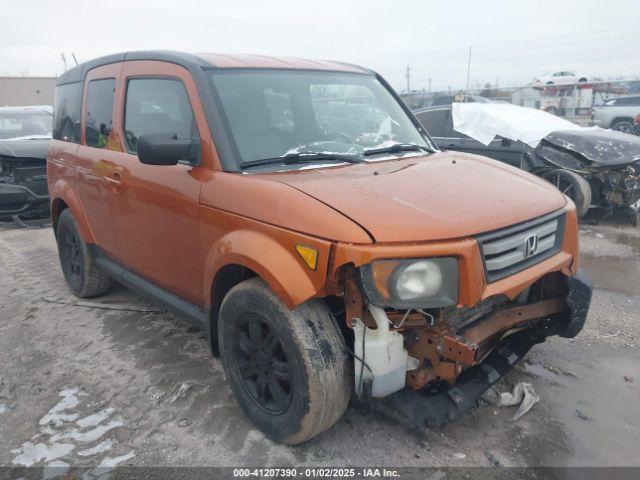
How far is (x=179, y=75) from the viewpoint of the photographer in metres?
3.17

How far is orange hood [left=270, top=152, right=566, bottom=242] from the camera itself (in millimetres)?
2256

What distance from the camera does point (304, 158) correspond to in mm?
2951

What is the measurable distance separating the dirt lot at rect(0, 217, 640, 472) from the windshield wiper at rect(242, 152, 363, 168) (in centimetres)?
145

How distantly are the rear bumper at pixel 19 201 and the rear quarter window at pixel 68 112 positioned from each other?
309 cm

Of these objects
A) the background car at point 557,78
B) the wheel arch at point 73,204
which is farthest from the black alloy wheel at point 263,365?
the background car at point 557,78

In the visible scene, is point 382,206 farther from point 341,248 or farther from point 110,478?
point 110,478

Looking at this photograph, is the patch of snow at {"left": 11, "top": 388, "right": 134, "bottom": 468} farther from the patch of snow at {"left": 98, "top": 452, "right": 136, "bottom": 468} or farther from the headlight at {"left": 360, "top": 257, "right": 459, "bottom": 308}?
the headlight at {"left": 360, "top": 257, "right": 459, "bottom": 308}

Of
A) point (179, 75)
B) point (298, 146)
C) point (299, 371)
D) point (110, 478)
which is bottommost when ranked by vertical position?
point (110, 478)

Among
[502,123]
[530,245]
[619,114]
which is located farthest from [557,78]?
[530,245]

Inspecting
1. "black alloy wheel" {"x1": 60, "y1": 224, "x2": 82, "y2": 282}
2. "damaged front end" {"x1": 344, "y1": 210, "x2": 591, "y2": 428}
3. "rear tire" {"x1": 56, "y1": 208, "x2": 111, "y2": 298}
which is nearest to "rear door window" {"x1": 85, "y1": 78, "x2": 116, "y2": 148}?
"rear tire" {"x1": 56, "y1": 208, "x2": 111, "y2": 298}

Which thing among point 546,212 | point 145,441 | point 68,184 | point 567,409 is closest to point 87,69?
point 68,184

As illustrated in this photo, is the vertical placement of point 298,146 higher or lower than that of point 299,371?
higher

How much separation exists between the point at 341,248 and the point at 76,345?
278 centimetres

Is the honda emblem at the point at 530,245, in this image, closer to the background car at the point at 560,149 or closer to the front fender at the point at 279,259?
the front fender at the point at 279,259
